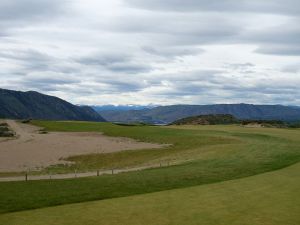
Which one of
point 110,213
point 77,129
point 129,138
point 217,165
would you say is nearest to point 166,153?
point 217,165

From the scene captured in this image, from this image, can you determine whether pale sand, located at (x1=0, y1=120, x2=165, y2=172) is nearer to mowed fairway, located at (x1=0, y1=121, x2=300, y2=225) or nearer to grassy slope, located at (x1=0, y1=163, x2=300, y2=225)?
mowed fairway, located at (x1=0, y1=121, x2=300, y2=225)

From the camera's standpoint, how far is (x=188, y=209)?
1825cm

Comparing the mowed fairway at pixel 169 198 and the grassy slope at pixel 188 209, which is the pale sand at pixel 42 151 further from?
the grassy slope at pixel 188 209

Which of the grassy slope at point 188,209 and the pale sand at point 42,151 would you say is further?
the pale sand at point 42,151

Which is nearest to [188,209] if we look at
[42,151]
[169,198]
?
[169,198]

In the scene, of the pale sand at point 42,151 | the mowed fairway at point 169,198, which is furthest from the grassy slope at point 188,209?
the pale sand at point 42,151

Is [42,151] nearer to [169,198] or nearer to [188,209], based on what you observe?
[169,198]

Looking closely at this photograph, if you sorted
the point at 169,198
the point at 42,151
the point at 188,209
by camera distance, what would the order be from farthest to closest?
1. the point at 42,151
2. the point at 169,198
3. the point at 188,209

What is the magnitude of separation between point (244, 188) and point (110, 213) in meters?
8.60

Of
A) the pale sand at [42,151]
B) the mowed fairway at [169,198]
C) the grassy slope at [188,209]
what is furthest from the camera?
the pale sand at [42,151]

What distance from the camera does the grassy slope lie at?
53.8 ft

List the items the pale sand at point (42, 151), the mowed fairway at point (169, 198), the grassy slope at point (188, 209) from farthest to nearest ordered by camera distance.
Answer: the pale sand at point (42, 151), the mowed fairway at point (169, 198), the grassy slope at point (188, 209)

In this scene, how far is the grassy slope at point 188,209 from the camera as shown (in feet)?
53.8

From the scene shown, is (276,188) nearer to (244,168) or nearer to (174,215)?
(174,215)
